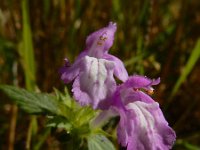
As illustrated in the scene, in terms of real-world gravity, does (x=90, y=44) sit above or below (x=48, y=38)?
below

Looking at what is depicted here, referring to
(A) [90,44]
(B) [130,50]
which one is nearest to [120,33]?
(B) [130,50]

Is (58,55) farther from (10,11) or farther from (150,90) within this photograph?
(150,90)

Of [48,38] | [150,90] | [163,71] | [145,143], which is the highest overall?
[48,38]

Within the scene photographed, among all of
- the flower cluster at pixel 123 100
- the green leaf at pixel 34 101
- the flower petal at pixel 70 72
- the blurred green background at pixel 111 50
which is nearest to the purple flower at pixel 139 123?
the flower cluster at pixel 123 100

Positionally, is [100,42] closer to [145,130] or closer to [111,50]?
[145,130]

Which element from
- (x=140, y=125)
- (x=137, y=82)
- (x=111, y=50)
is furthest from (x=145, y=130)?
(x=111, y=50)

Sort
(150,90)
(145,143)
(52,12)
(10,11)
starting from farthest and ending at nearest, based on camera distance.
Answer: (52,12)
(10,11)
(150,90)
(145,143)

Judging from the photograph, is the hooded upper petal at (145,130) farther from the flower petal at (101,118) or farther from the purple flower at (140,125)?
the flower petal at (101,118)
